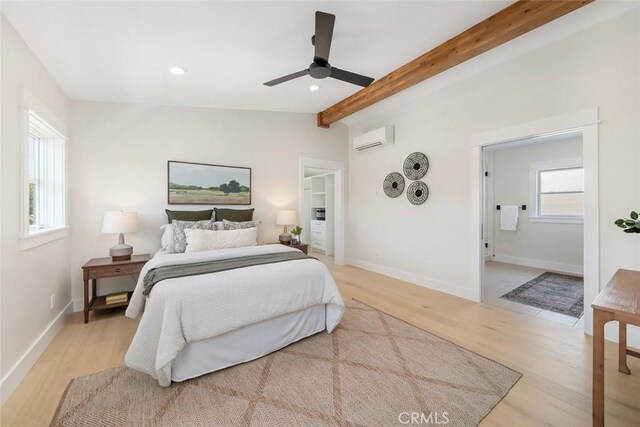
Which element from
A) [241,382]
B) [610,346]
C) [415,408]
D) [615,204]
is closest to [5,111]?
[241,382]

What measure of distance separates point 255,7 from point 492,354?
11.1 feet

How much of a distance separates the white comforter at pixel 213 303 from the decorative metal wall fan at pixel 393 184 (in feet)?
8.03

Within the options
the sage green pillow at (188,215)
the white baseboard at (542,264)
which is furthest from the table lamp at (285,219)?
the white baseboard at (542,264)

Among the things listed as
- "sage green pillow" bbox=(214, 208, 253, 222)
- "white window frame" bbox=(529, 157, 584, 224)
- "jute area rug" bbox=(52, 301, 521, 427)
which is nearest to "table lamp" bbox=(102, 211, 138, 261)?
"sage green pillow" bbox=(214, 208, 253, 222)

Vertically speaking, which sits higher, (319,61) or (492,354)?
(319,61)

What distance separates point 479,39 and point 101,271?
4.46 meters

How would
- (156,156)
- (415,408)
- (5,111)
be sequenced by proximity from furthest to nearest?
(156,156), (5,111), (415,408)

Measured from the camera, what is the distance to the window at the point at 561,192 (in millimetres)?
4762

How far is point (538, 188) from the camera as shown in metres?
5.22

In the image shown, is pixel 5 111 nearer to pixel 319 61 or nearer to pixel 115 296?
pixel 115 296

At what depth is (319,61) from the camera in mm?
2318

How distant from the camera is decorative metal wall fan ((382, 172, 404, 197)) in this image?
14.3ft

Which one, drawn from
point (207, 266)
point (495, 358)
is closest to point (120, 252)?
point (207, 266)

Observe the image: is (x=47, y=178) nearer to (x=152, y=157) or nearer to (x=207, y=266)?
(x=152, y=157)
